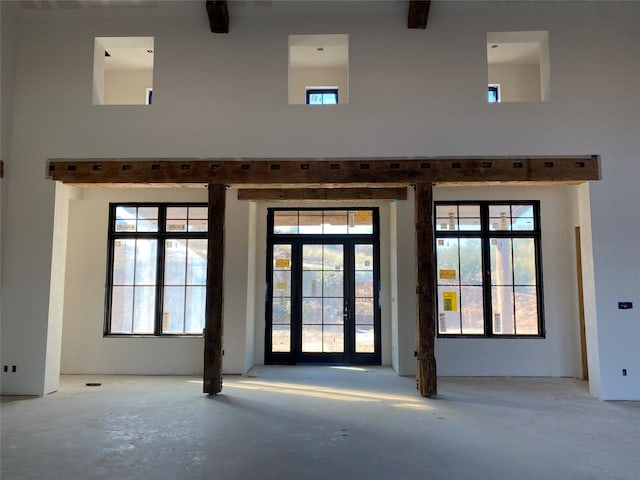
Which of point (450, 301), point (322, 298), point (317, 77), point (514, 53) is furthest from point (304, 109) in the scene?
point (450, 301)

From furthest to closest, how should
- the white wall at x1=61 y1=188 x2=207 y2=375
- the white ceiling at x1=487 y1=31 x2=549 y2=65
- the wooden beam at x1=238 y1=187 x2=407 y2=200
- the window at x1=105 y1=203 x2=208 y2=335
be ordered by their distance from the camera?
1. the window at x1=105 y1=203 x2=208 y2=335
2. the wooden beam at x1=238 y1=187 x2=407 y2=200
3. the white wall at x1=61 y1=188 x2=207 y2=375
4. the white ceiling at x1=487 y1=31 x2=549 y2=65

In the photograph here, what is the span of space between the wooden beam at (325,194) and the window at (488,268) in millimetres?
847

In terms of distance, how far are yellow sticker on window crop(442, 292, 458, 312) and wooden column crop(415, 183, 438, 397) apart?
1435 millimetres

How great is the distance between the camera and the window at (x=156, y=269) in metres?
6.89

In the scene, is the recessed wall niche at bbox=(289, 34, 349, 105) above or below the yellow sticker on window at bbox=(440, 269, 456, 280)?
above

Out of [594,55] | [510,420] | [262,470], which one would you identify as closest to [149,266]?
[262,470]

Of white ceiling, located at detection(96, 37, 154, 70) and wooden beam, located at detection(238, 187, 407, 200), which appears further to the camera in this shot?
wooden beam, located at detection(238, 187, 407, 200)

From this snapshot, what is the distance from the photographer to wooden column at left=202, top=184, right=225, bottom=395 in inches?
213

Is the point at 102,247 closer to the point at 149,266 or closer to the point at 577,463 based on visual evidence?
the point at 149,266

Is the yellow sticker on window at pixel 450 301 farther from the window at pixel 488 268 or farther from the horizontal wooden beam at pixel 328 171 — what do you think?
the horizontal wooden beam at pixel 328 171

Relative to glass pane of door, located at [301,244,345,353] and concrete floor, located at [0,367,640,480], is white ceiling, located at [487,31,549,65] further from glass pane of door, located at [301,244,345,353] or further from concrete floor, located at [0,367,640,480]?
concrete floor, located at [0,367,640,480]

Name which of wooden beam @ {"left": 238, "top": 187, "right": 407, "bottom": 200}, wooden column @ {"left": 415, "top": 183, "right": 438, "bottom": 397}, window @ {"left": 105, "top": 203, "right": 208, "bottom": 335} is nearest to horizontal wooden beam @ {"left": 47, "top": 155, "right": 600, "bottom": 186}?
wooden column @ {"left": 415, "top": 183, "right": 438, "bottom": 397}

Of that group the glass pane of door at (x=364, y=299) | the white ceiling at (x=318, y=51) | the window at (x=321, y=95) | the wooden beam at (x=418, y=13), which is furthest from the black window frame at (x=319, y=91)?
the glass pane of door at (x=364, y=299)

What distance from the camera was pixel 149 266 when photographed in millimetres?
7012
